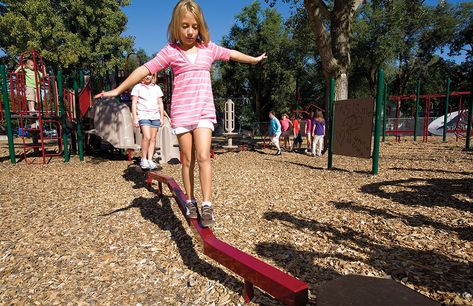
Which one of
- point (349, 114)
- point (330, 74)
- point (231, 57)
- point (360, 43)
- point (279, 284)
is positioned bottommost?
point (279, 284)

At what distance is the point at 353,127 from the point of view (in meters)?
6.18

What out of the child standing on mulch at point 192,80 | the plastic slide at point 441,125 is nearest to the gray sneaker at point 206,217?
the child standing on mulch at point 192,80

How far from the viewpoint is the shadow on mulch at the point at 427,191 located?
12.4 ft

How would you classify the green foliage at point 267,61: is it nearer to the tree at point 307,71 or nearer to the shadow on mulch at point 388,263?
the tree at point 307,71

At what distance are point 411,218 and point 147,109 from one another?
12.9 feet

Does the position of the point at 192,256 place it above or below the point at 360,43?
below

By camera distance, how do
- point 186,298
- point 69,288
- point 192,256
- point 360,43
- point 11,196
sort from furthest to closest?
point 360,43 → point 11,196 → point 192,256 → point 69,288 → point 186,298

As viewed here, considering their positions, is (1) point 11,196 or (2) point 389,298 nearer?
(2) point 389,298

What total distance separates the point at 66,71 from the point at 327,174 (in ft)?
74.3

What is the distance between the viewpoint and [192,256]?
2.60m

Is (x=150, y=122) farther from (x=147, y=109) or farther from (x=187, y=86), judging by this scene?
(x=187, y=86)

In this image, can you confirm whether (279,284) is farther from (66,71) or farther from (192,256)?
(66,71)

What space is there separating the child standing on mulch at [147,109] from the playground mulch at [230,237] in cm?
89

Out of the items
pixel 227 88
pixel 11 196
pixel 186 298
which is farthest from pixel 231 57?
pixel 227 88
